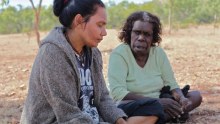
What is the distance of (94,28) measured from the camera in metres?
2.26

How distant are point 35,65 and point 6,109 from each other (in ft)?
8.79

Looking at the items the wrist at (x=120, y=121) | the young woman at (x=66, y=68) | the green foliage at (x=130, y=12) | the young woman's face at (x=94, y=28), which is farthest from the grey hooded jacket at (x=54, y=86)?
the green foliage at (x=130, y=12)

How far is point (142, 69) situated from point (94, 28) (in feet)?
4.46

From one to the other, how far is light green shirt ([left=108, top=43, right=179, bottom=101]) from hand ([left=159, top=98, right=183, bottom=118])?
15 centimetres

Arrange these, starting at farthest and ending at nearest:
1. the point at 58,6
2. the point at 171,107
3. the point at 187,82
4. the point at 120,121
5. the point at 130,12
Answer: the point at 130,12
the point at 187,82
the point at 171,107
the point at 120,121
the point at 58,6

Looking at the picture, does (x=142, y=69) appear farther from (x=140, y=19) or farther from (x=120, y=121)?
(x=120, y=121)

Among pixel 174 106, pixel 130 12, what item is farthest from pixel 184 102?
pixel 130 12

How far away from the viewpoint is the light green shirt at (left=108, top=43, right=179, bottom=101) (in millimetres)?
3430

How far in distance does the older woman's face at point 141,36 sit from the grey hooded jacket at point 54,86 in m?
1.32

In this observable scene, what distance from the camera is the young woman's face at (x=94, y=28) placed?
2258 millimetres

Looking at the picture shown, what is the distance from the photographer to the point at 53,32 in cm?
226

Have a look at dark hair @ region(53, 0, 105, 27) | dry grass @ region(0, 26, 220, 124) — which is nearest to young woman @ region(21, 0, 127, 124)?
dark hair @ region(53, 0, 105, 27)

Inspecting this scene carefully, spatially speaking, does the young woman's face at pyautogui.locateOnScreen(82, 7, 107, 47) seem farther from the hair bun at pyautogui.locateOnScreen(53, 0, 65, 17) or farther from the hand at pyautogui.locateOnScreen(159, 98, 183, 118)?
the hand at pyautogui.locateOnScreen(159, 98, 183, 118)

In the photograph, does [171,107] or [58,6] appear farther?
[171,107]
